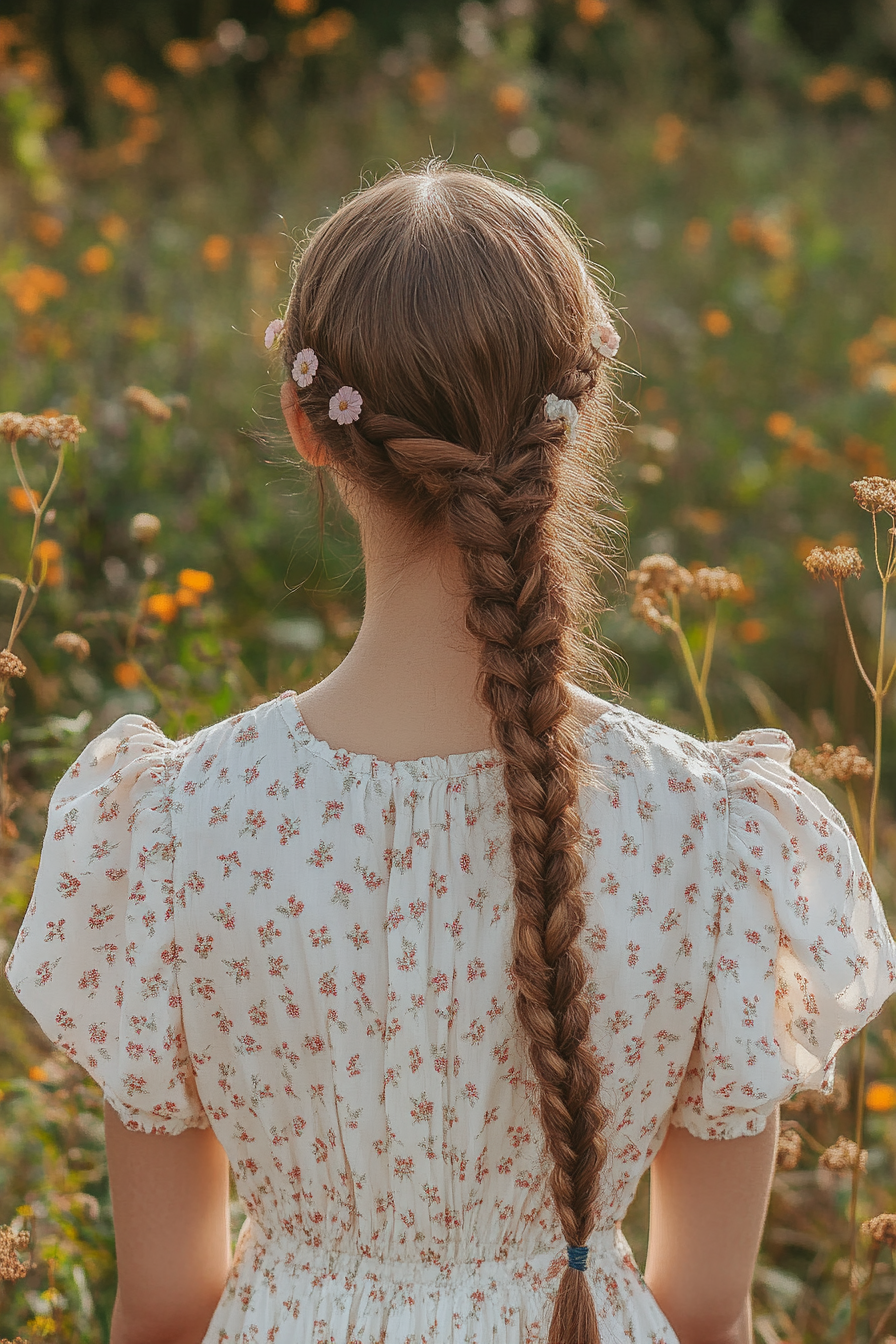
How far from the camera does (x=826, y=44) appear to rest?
27.8 feet

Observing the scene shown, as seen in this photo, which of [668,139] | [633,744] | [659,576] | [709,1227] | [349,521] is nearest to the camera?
[633,744]

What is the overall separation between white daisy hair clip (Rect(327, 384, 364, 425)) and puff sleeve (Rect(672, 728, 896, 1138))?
490 millimetres

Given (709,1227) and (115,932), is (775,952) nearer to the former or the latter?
(709,1227)

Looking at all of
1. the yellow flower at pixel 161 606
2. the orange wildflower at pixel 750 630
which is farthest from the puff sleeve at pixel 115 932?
the orange wildflower at pixel 750 630

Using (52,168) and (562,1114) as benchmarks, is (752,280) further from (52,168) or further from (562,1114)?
(562,1114)

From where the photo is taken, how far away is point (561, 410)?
110 centimetres

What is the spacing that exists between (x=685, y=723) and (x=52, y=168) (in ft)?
10.5

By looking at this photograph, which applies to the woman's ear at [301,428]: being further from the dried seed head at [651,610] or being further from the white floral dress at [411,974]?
the dried seed head at [651,610]

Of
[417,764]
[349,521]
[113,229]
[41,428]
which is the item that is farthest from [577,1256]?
[113,229]

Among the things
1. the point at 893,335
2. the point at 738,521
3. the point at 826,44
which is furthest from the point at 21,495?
the point at 826,44

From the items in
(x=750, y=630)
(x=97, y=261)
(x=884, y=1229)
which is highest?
(x=97, y=261)

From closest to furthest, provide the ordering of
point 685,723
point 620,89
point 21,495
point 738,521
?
point 21,495
point 685,723
point 738,521
point 620,89

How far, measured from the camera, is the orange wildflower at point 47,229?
400cm

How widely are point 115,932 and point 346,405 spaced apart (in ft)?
1.79
